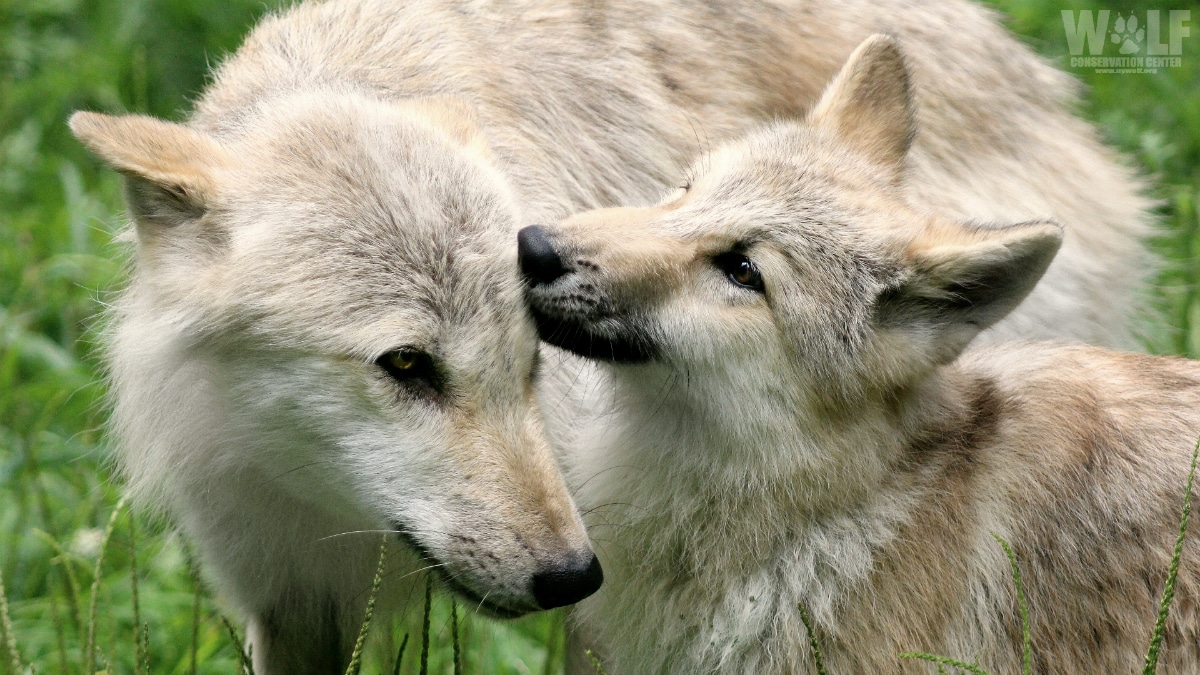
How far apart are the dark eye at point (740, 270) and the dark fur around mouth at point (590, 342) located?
33cm

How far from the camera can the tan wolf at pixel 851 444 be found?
13.0ft

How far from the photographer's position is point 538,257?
390 centimetres

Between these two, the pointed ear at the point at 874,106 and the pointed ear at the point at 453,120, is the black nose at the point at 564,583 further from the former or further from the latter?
the pointed ear at the point at 874,106

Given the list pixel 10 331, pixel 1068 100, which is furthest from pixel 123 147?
pixel 1068 100

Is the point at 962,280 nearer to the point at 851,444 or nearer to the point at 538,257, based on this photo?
the point at 851,444

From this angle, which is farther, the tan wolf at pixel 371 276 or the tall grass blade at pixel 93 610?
the tall grass blade at pixel 93 610

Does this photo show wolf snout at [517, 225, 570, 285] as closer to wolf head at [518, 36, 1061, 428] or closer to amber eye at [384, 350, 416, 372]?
wolf head at [518, 36, 1061, 428]

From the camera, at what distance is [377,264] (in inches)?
150

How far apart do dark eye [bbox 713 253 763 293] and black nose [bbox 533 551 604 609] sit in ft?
3.20

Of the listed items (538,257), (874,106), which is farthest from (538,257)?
(874,106)

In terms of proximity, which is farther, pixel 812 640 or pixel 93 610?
pixel 93 610

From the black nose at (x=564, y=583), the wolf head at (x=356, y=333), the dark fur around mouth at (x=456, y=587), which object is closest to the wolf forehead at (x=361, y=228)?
the wolf head at (x=356, y=333)

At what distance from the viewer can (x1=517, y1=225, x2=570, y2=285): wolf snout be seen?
3.90 meters

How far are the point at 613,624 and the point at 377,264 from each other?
1483mm
